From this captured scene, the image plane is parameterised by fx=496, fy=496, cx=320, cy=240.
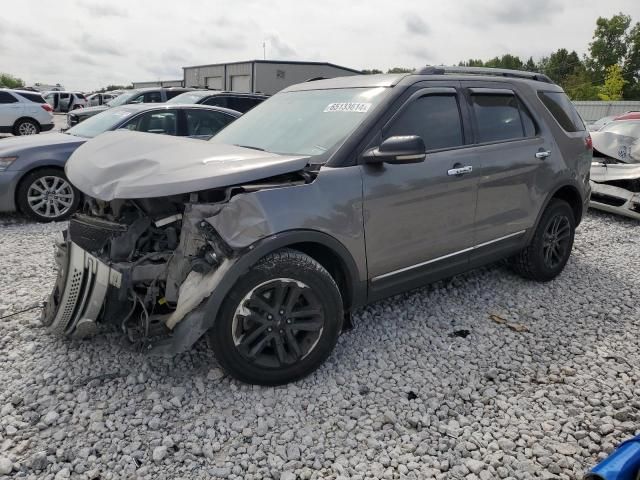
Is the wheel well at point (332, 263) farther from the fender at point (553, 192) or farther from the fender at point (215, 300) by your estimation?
the fender at point (553, 192)

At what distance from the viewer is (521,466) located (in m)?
2.44

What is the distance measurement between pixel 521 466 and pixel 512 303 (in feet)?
6.68

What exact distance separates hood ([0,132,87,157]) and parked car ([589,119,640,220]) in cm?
776

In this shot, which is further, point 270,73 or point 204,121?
point 270,73

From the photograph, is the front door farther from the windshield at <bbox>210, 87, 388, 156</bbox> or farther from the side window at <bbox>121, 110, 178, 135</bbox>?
the side window at <bbox>121, 110, 178, 135</bbox>

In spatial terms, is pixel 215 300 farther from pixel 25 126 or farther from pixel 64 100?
pixel 64 100

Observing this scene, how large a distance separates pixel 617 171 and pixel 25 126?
657 inches

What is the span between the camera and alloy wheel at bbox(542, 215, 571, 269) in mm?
4645

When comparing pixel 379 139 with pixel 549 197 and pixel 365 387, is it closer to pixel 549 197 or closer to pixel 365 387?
pixel 365 387

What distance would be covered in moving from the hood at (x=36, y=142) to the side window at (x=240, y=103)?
424 cm

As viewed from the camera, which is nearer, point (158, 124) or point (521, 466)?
point (521, 466)

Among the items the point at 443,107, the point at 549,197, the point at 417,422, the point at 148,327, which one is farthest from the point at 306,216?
the point at 549,197

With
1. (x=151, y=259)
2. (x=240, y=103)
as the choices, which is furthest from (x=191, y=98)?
(x=151, y=259)

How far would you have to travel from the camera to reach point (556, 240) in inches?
186
